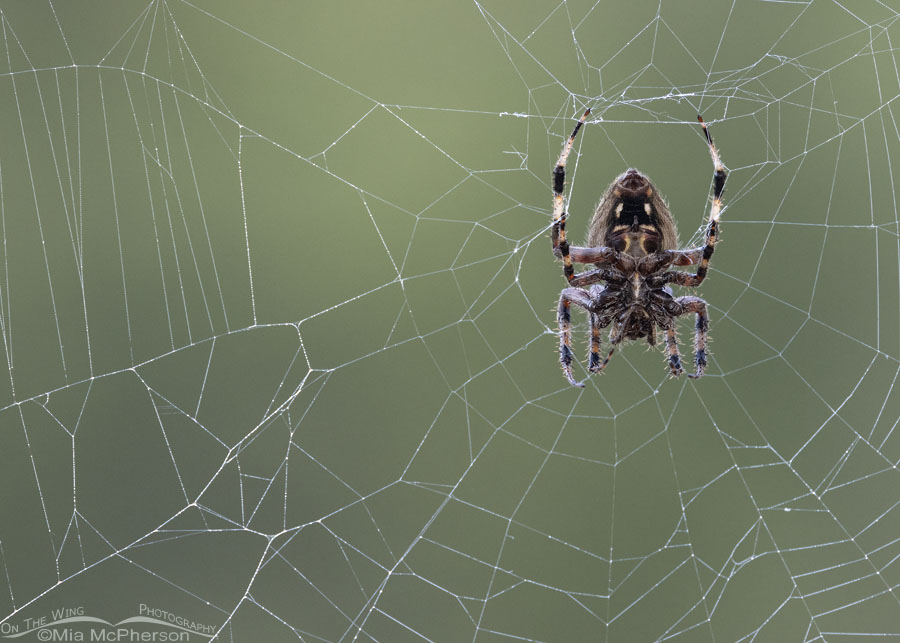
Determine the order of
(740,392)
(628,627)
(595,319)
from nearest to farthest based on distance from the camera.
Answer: (595,319) < (628,627) < (740,392)

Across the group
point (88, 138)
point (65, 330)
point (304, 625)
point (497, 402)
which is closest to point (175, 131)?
point (88, 138)

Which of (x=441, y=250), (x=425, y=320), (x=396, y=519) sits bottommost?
(x=396, y=519)

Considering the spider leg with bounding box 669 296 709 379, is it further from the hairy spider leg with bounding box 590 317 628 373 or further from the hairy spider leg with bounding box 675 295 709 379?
the hairy spider leg with bounding box 590 317 628 373

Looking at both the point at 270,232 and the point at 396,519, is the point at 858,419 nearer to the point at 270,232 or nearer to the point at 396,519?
the point at 396,519

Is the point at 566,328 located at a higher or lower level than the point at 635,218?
lower

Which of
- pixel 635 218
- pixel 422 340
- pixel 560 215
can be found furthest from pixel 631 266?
pixel 422 340

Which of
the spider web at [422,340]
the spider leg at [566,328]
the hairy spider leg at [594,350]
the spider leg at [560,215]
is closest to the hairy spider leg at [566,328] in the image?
the spider leg at [566,328]

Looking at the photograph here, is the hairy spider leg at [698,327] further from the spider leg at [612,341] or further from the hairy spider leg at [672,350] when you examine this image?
the spider leg at [612,341]

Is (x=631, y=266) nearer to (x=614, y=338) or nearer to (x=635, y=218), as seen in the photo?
(x=635, y=218)
